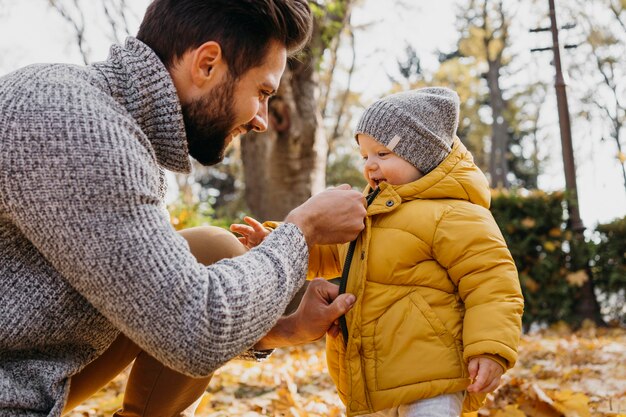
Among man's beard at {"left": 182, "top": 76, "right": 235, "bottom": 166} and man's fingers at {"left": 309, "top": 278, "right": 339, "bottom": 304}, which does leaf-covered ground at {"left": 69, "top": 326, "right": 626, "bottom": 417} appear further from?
man's beard at {"left": 182, "top": 76, "right": 235, "bottom": 166}

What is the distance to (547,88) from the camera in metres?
26.6

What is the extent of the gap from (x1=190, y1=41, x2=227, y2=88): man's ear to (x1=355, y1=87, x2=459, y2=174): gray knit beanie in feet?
2.41

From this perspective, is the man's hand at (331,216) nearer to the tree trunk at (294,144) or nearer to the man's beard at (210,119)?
the man's beard at (210,119)

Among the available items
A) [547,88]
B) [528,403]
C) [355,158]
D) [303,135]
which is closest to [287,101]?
[303,135]

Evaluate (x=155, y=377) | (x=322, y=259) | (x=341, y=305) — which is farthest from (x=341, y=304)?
(x=155, y=377)

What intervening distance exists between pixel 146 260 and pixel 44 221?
9.8 inches

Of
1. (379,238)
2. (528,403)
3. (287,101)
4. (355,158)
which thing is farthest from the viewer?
(355,158)

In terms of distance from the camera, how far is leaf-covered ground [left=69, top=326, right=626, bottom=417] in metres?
2.82

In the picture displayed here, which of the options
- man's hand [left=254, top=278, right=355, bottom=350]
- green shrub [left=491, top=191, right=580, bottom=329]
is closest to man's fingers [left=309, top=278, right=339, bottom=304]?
man's hand [left=254, top=278, right=355, bottom=350]

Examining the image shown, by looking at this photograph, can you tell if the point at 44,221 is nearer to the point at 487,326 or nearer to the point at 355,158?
the point at 487,326

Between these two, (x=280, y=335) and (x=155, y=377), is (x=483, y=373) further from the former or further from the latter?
(x=155, y=377)

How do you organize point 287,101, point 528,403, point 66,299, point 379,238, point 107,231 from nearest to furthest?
point 107,231 → point 66,299 → point 379,238 → point 528,403 → point 287,101

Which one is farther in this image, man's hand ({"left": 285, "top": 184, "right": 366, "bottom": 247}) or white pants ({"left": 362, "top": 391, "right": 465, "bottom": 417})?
white pants ({"left": 362, "top": 391, "right": 465, "bottom": 417})

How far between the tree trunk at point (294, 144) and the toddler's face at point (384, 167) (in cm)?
437
